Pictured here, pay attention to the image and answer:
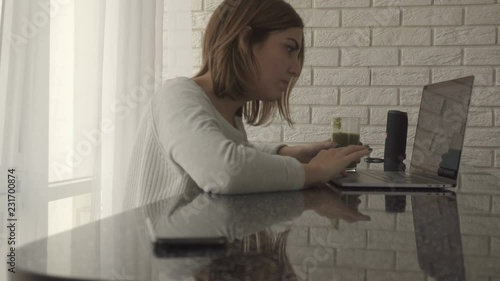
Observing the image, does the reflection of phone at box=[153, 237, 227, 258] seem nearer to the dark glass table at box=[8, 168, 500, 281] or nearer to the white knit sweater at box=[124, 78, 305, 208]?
the dark glass table at box=[8, 168, 500, 281]

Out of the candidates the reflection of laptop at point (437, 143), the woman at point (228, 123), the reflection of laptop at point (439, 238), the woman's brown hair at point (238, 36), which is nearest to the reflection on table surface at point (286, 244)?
the reflection of laptop at point (439, 238)

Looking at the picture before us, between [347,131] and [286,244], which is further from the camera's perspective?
[347,131]

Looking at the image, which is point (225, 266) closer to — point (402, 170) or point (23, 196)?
point (23, 196)

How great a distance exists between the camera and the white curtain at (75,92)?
1.18m

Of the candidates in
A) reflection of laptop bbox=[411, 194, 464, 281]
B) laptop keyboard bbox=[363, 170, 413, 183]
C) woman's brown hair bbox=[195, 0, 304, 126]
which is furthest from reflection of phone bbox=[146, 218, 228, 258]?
woman's brown hair bbox=[195, 0, 304, 126]

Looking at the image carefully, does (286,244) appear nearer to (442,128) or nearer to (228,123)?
(228,123)

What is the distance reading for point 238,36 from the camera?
1.20 meters

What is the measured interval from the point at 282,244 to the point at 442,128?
0.84 m

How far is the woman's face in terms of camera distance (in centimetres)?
123

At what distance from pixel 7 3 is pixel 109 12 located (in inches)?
24.9

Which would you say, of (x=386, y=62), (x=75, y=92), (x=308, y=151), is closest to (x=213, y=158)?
(x=308, y=151)

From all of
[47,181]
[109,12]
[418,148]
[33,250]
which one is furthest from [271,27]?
[33,250]

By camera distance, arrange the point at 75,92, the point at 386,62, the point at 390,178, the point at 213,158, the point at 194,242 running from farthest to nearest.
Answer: the point at 386,62
the point at 75,92
the point at 390,178
the point at 213,158
the point at 194,242

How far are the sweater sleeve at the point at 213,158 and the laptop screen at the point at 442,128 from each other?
350 mm
